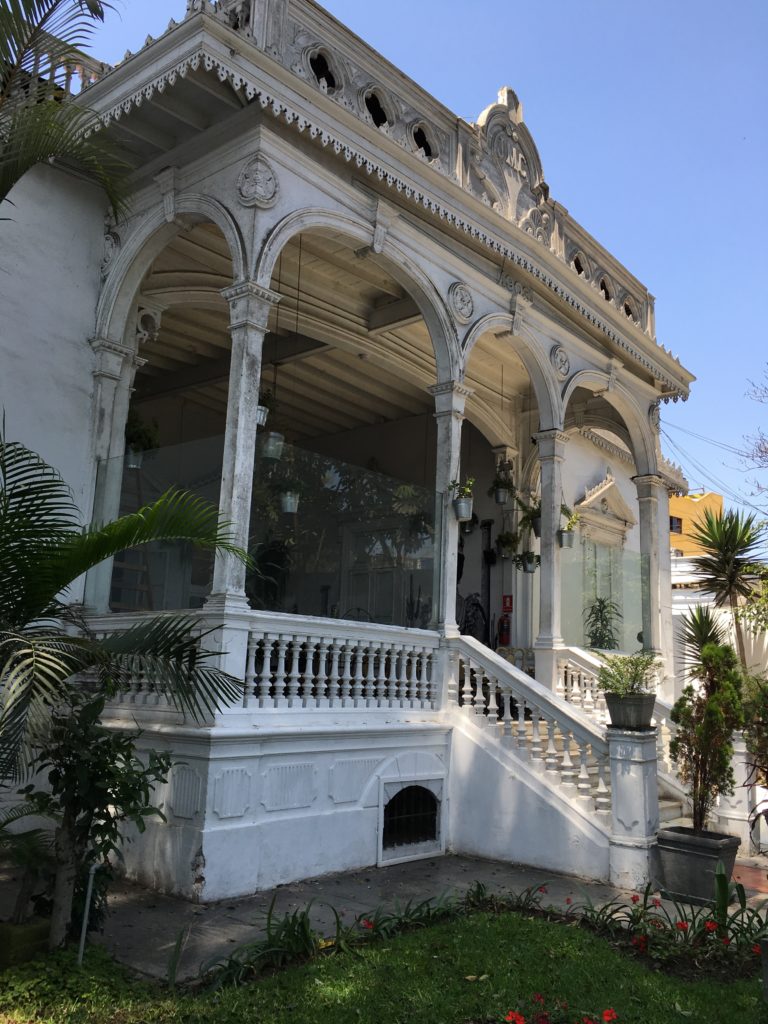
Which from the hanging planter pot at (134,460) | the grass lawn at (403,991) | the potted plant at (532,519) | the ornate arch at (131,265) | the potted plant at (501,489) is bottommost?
the grass lawn at (403,991)

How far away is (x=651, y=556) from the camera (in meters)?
12.9

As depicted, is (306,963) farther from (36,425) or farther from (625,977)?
(36,425)

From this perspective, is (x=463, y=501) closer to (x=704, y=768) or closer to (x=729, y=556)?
(x=704, y=768)

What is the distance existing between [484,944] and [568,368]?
7.74 metres

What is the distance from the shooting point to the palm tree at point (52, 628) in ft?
13.4

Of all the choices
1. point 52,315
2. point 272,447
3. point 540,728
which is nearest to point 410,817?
point 540,728

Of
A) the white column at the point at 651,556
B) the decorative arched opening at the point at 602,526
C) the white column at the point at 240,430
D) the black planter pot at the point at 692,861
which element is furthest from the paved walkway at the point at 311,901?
the white column at the point at 651,556

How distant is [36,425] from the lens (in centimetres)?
788

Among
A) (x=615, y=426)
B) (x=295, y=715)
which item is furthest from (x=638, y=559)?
(x=295, y=715)

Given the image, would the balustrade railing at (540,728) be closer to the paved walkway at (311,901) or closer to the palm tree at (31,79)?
the paved walkway at (311,901)

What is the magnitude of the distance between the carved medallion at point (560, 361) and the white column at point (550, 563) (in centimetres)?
81

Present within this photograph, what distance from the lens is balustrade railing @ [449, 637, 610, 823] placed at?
7.68 meters

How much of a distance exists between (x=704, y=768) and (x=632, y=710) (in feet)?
2.39

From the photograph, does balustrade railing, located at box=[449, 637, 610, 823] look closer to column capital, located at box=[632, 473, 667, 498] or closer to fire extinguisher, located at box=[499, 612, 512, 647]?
fire extinguisher, located at box=[499, 612, 512, 647]
